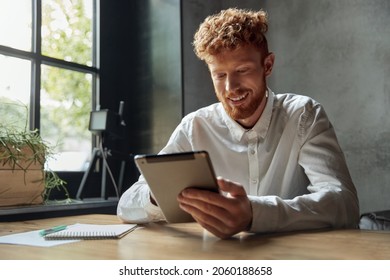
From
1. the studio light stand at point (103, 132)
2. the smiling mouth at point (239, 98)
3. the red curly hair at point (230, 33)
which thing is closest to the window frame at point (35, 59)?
the studio light stand at point (103, 132)

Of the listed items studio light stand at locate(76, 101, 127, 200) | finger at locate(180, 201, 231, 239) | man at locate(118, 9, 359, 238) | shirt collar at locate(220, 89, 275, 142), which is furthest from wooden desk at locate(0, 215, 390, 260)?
studio light stand at locate(76, 101, 127, 200)

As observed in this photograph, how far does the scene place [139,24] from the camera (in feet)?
9.60

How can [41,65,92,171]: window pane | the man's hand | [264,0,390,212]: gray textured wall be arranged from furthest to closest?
[264,0,390,212]: gray textured wall → [41,65,92,171]: window pane → the man's hand

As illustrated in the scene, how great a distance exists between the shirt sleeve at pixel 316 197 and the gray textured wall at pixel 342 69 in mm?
1304

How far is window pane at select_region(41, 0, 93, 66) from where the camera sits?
246 centimetres

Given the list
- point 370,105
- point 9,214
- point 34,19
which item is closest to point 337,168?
point 9,214

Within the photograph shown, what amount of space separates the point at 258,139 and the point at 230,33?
15.4 inches

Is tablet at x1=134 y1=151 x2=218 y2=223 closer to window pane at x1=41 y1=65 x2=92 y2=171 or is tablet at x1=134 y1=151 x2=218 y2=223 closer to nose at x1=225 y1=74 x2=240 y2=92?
nose at x1=225 y1=74 x2=240 y2=92

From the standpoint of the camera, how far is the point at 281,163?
1426mm

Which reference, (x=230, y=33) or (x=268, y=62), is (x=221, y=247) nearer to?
(x=230, y=33)

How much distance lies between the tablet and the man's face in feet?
1.84

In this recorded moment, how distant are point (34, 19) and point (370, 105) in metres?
2.13

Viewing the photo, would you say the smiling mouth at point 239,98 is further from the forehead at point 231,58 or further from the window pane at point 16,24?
the window pane at point 16,24
